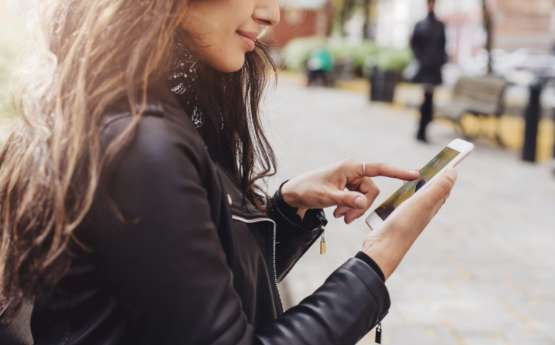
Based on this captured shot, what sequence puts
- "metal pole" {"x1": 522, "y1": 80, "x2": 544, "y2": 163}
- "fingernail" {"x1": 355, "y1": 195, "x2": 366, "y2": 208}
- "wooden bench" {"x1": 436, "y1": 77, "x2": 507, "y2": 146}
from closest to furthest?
"fingernail" {"x1": 355, "y1": 195, "x2": 366, "y2": 208} < "metal pole" {"x1": 522, "y1": 80, "x2": 544, "y2": 163} < "wooden bench" {"x1": 436, "y1": 77, "x2": 507, "y2": 146}

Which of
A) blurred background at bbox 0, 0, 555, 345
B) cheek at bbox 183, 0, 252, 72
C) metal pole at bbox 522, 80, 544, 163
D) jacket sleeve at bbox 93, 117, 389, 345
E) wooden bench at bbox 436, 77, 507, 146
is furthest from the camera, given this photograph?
wooden bench at bbox 436, 77, 507, 146

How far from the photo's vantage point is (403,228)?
150cm

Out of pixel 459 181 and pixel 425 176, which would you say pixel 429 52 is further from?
pixel 425 176

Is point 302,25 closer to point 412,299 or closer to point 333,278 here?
point 412,299

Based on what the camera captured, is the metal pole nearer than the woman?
No

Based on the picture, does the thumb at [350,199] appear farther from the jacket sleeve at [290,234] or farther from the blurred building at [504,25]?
the blurred building at [504,25]

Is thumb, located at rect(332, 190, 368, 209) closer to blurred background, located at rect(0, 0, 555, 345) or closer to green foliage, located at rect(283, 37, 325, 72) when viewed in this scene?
blurred background, located at rect(0, 0, 555, 345)

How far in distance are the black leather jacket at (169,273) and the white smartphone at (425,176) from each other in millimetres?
370

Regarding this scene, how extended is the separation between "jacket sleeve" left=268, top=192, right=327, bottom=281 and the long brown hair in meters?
0.70

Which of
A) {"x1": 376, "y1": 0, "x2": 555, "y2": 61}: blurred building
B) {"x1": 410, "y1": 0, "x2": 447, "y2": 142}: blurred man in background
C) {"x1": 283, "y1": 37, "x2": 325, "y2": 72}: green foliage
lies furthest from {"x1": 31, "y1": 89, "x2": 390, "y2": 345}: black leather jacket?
{"x1": 376, "y1": 0, "x2": 555, "y2": 61}: blurred building

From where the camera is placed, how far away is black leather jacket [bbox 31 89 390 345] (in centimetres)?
112

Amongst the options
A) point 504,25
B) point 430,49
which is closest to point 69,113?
point 430,49

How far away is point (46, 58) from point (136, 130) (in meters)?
0.31

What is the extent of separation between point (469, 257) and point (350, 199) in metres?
4.38
